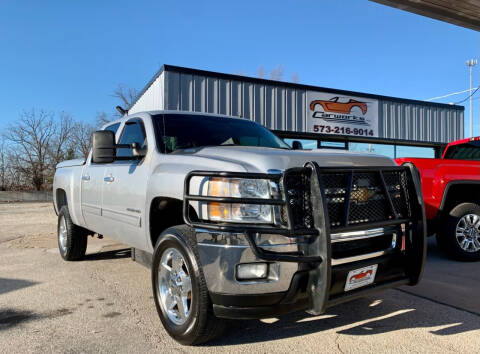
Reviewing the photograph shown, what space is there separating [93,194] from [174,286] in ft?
7.20

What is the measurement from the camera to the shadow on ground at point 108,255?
5934 millimetres

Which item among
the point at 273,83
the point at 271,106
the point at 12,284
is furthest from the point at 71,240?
the point at 273,83

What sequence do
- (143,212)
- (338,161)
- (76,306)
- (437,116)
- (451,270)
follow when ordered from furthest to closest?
(437,116) < (451,270) < (76,306) < (143,212) < (338,161)

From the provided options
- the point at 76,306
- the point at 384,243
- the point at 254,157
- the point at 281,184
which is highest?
the point at 254,157

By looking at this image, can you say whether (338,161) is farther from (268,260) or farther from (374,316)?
(374,316)

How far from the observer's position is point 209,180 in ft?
8.44

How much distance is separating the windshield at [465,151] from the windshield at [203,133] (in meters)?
3.95

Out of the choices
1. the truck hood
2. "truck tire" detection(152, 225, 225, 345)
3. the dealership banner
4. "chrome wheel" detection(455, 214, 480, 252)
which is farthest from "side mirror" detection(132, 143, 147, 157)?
the dealership banner

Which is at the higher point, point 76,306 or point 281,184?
point 281,184

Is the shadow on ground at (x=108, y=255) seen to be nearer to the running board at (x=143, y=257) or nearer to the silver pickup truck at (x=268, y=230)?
the running board at (x=143, y=257)

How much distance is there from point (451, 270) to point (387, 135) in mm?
11243

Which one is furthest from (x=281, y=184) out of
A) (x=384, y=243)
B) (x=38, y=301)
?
(x=38, y=301)

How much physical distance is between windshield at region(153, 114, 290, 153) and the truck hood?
642 millimetres

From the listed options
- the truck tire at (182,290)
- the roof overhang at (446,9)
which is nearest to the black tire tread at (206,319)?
the truck tire at (182,290)
